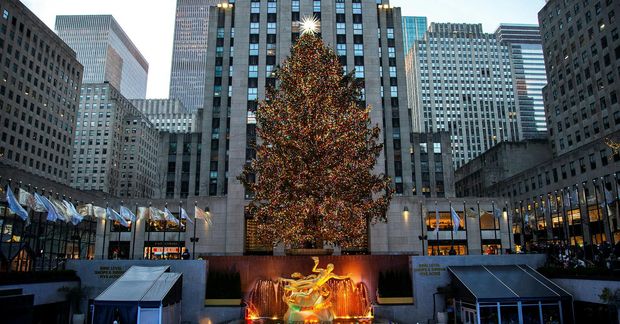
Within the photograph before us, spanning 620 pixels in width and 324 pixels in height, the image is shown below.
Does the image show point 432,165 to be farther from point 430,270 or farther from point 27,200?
point 27,200

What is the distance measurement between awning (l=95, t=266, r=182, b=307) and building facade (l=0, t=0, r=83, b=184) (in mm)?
79085

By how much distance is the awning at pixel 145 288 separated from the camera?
2714 centimetres

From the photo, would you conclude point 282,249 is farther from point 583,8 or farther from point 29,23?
point 29,23

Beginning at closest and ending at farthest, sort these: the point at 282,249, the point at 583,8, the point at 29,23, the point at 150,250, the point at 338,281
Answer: the point at 338,281
the point at 282,249
the point at 150,250
the point at 583,8
the point at 29,23

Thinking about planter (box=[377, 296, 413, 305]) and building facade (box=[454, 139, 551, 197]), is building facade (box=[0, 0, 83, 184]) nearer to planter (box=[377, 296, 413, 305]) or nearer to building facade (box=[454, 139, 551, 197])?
planter (box=[377, 296, 413, 305])

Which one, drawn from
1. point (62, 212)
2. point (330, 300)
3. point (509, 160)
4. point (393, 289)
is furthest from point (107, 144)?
point (393, 289)

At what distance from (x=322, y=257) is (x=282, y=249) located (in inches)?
675

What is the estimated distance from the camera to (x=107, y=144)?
505 ft

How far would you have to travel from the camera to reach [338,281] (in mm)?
32219

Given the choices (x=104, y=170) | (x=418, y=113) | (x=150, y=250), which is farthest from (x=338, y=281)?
(x=418, y=113)

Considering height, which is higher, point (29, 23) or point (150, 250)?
point (29, 23)

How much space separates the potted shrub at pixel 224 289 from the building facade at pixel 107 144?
131257mm

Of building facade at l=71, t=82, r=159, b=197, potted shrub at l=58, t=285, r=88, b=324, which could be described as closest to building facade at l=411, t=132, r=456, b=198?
potted shrub at l=58, t=285, r=88, b=324

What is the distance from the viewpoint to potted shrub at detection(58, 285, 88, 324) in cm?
3055
